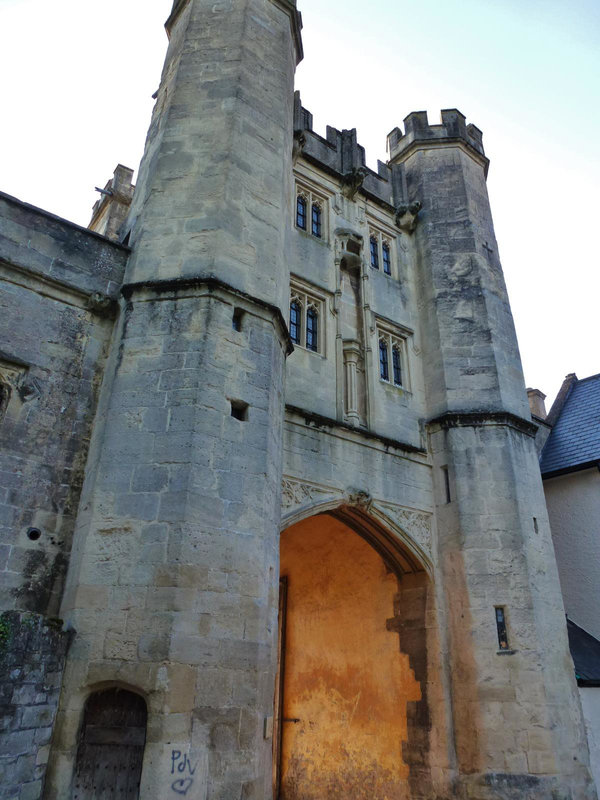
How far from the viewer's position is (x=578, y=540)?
12.6 metres

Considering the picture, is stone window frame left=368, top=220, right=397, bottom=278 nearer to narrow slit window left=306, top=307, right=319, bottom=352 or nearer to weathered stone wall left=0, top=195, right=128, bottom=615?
narrow slit window left=306, top=307, right=319, bottom=352

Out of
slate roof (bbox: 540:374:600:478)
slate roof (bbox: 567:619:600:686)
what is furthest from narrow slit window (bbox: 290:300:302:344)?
slate roof (bbox: 567:619:600:686)

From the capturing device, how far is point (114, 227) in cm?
1516

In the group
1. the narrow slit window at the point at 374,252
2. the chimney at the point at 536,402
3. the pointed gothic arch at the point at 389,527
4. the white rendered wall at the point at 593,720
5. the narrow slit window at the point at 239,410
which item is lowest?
the white rendered wall at the point at 593,720

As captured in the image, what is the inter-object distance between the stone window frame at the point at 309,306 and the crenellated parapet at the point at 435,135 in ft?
18.7

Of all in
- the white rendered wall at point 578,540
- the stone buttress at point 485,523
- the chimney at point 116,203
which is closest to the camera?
the stone buttress at point 485,523

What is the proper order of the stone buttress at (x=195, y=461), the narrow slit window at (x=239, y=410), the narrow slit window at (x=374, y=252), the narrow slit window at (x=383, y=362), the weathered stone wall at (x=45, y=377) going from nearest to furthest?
the stone buttress at (x=195, y=461), the weathered stone wall at (x=45, y=377), the narrow slit window at (x=239, y=410), the narrow slit window at (x=383, y=362), the narrow slit window at (x=374, y=252)

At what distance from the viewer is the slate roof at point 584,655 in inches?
388

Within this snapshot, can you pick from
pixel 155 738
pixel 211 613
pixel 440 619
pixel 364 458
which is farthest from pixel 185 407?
pixel 440 619

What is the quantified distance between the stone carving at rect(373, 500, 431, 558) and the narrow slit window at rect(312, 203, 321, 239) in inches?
222

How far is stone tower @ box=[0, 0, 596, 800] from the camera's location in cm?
562

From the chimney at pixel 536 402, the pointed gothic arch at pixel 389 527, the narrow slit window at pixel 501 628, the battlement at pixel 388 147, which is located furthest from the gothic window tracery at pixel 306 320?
the chimney at pixel 536 402

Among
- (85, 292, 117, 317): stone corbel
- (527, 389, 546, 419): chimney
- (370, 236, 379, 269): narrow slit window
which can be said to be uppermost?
(370, 236, 379, 269): narrow slit window

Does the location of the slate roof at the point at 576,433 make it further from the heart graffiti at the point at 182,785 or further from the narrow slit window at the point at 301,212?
the heart graffiti at the point at 182,785
